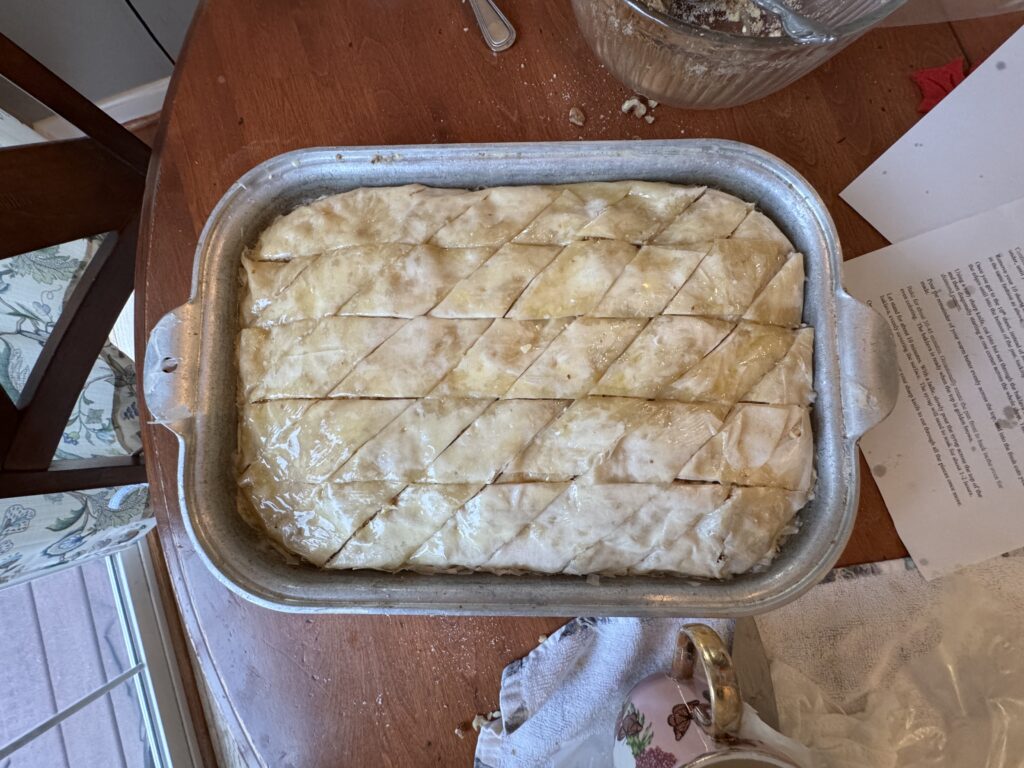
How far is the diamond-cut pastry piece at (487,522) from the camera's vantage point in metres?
0.97

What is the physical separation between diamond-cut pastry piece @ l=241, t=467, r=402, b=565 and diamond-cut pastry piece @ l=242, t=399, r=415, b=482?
22 millimetres

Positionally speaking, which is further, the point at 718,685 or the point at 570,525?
the point at 570,525

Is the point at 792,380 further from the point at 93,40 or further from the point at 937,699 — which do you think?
the point at 93,40

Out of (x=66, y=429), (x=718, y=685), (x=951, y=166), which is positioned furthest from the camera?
(x=66, y=429)

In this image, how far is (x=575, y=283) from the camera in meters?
1.00

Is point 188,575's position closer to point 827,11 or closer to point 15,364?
point 15,364

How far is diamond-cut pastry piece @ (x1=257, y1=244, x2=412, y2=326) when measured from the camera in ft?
3.38

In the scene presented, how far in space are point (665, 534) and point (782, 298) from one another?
43 cm

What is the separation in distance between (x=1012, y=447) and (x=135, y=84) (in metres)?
Result: 2.45

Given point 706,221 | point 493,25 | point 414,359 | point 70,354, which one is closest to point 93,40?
point 70,354

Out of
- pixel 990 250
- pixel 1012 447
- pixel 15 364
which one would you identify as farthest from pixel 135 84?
pixel 1012 447

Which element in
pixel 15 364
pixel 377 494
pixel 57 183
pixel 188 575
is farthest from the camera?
pixel 15 364

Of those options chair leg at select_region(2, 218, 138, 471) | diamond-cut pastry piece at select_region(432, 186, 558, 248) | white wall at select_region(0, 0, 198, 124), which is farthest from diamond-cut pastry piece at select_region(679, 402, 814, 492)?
white wall at select_region(0, 0, 198, 124)

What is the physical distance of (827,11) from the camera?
1059 millimetres
